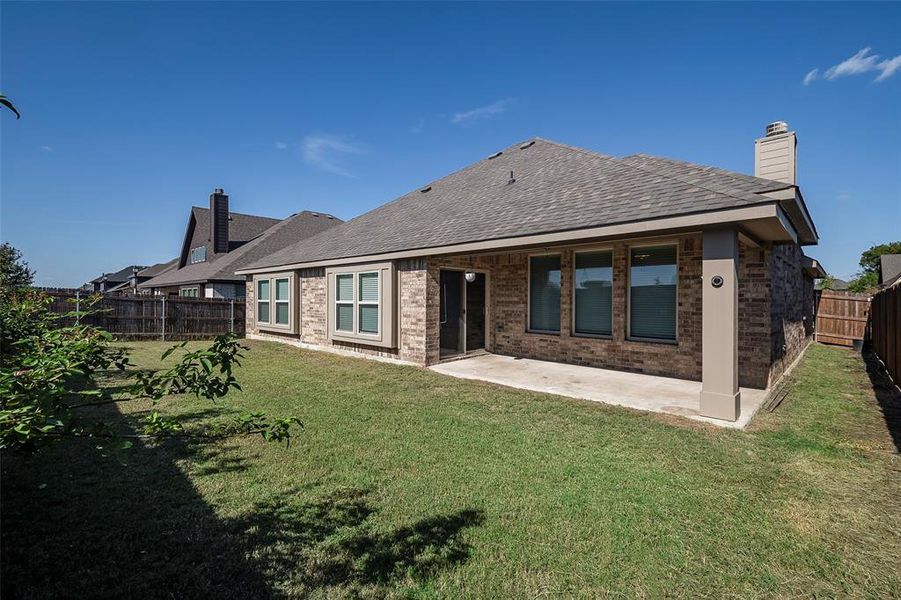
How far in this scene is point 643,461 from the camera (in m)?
4.20

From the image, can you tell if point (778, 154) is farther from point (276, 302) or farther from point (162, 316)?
point (162, 316)

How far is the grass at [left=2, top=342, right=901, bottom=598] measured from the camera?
7.87 ft

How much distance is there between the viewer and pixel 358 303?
1113 centimetres

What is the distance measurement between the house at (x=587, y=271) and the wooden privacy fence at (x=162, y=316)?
19.3 feet

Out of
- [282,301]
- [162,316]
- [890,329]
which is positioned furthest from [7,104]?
[162,316]

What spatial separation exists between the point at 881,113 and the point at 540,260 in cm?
939

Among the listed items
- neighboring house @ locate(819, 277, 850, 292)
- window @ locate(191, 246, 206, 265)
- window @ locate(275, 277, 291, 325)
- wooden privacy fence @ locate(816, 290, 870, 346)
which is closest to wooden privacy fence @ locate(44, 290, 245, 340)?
window @ locate(275, 277, 291, 325)

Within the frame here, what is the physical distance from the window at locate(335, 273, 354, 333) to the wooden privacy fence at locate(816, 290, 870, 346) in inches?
692

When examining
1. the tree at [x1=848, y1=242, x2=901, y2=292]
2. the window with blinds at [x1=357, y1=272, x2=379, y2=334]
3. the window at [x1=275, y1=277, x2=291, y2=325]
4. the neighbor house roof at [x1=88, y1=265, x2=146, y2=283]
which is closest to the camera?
the window with blinds at [x1=357, y1=272, x2=379, y2=334]

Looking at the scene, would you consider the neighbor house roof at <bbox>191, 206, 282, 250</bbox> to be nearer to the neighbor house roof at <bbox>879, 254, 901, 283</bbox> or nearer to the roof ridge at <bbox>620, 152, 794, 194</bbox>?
the roof ridge at <bbox>620, 152, 794, 194</bbox>

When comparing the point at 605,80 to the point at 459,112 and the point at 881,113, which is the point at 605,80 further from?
the point at 881,113

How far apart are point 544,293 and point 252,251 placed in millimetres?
16635

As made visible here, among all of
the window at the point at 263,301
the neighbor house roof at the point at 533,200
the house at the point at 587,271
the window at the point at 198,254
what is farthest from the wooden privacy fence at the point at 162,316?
the window at the point at 198,254

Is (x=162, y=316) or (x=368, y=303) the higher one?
(x=368, y=303)
